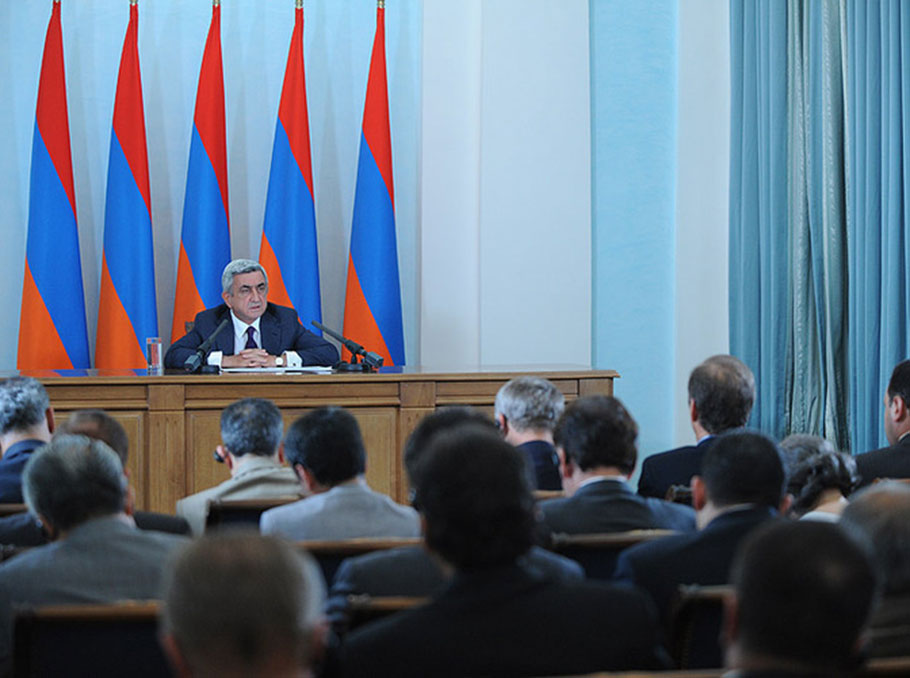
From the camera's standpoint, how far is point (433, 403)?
561cm

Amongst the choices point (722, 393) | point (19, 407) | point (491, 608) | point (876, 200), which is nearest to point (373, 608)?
point (491, 608)

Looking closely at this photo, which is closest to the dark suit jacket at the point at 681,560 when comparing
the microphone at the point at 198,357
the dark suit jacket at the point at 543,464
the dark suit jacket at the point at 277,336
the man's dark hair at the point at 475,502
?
the man's dark hair at the point at 475,502

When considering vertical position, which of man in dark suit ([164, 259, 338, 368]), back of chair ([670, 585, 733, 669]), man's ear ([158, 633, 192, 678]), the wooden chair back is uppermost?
man in dark suit ([164, 259, 338, 368])

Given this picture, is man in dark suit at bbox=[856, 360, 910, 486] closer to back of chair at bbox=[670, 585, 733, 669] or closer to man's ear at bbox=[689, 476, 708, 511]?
man's ear at bbox=[689, 476, 708, 511]

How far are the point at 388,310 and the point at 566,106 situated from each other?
1.75m

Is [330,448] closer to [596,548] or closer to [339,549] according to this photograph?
[339,549]

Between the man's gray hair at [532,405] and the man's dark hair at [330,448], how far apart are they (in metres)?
0.91

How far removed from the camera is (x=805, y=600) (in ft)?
4.88

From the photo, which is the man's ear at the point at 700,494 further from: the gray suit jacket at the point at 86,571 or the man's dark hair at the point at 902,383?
the man's dark hair at the point at 902,383

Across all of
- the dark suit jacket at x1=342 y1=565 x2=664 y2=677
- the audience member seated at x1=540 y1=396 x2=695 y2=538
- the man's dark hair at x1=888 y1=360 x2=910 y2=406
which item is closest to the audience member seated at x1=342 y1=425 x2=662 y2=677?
the dark suit jacket at x1=342 y1=565 x2=664 y2=677

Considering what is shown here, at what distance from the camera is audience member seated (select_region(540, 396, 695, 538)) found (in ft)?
9.81

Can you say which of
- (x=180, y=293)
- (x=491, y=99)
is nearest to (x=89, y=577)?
(x=180, y=293)

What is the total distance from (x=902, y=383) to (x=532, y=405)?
4.47ft

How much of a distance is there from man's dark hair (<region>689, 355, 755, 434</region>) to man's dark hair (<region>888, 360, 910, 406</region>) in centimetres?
58
